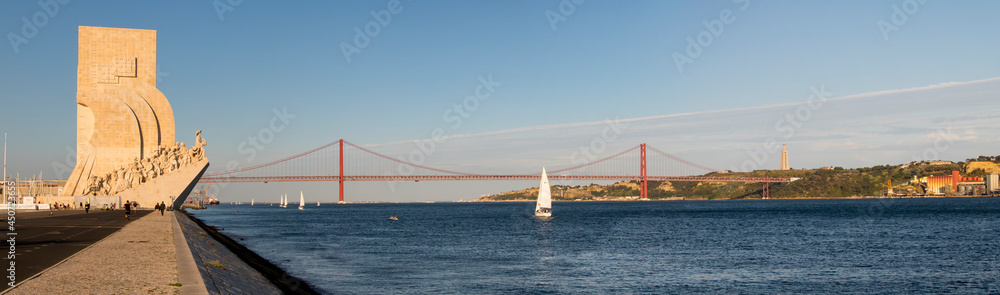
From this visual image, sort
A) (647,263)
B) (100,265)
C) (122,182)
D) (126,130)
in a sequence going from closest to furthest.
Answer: (100,265) → (647,263) → (122,182) → (126,130)

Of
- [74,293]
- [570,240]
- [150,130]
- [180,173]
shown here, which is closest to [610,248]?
[570,240]

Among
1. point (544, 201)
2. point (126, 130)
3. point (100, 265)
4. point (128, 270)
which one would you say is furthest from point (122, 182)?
point (128, 270)

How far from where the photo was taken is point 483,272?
17094mm

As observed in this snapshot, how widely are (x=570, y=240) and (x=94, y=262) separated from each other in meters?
20.2

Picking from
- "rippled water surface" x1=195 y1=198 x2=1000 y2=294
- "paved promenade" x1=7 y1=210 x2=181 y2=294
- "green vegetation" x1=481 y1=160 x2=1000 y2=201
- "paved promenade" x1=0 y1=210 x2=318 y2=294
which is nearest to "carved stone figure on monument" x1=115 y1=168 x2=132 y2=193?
"rippled water surface" x1=195 y1=198 x2=1000 y2=294

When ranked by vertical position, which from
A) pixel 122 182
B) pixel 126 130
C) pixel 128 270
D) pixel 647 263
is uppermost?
pixel 126 130

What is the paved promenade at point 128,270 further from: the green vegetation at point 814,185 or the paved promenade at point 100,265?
the green vegetation at point 814,185

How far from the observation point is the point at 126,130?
4756cm

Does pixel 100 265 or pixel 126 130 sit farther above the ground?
pixel 126 130

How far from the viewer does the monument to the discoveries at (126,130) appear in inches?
1769

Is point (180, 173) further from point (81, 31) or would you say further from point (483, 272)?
point (483, 272)

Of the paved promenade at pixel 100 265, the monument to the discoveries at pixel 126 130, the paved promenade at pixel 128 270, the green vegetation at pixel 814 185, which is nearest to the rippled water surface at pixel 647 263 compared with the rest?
the paved promenade at pixel 128 270

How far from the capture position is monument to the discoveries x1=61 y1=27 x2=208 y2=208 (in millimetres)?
44938

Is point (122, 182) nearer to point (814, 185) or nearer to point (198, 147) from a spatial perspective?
point (198, 147)
